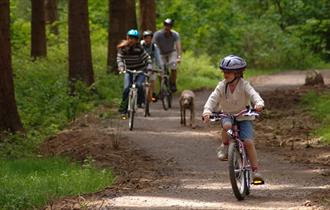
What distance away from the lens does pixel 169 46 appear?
2048 cm

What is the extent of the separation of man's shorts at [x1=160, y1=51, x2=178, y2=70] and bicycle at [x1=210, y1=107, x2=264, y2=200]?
1098 centimetres

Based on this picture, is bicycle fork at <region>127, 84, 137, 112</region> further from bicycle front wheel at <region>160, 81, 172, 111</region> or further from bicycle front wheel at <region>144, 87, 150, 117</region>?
bicycle front wheel at <region>160, 81, 172, 111</region>

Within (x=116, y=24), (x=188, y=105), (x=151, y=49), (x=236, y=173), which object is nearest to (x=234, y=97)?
(x=236, y=173)

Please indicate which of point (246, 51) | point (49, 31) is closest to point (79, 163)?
point (49, 31)

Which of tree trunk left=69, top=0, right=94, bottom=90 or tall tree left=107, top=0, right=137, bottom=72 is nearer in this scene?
tree trunk left=69, top=0, right=94, bottom=90

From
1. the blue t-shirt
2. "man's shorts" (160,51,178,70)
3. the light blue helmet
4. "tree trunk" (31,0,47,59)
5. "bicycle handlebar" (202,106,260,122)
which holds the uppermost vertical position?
"tree trunk" (31,0,47,59)

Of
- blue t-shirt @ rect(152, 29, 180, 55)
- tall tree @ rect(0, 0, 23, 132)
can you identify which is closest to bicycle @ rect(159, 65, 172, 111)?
blue t-shirt @ rect(152, 29, 180, 55)

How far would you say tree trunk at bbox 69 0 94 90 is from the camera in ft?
69.4

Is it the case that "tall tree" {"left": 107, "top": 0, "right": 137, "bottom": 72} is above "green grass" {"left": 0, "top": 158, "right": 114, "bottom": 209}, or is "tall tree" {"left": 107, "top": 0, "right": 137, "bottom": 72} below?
above

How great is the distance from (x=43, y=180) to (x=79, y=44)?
11.5 m

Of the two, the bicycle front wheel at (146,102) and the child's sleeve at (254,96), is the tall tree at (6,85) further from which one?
the child's sleeve at (254,96)


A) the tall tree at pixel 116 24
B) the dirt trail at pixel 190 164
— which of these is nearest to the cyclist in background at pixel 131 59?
the dirt trail at pixel 190 164

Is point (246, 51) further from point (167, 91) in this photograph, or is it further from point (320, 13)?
point (167, 91)

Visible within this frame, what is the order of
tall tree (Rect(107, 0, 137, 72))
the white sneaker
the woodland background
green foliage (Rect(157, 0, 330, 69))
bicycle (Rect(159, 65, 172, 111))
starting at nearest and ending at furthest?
the white sneaker < the woodland background < bicycle (Rect(159, 65, 172, 111)) < tall tree (Rect(107, 0, 137, 72)) < green foliage (Rect(157, 0, 330, 69))
